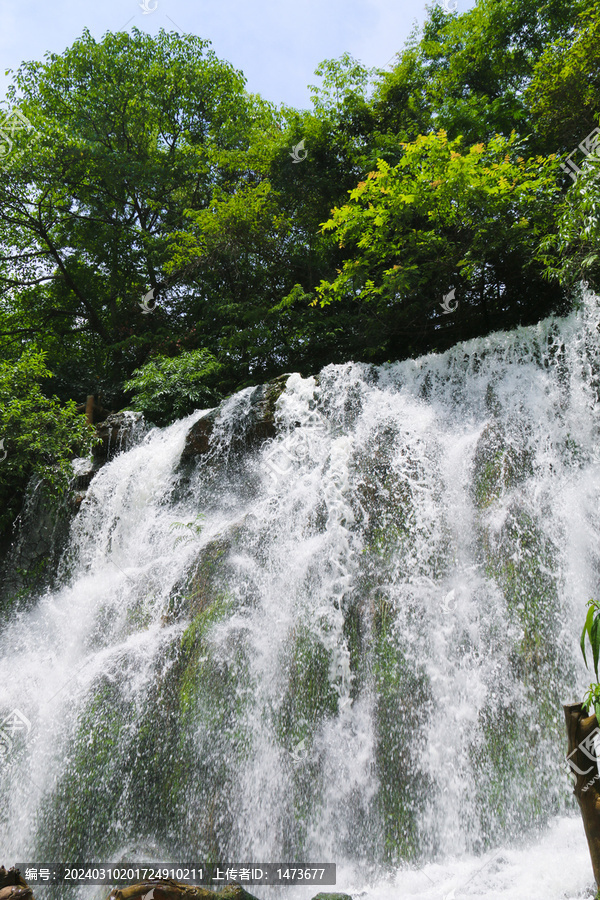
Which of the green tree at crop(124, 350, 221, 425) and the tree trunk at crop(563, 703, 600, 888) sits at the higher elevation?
the green tree at crop(124, 350, 221, 425)

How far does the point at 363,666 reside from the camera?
16.5 feet

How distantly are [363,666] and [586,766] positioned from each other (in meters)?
Result: 2.55

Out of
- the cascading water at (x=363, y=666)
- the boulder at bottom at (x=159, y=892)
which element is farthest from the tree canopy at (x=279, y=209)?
the boulder at bottom at (x=159, y=892)

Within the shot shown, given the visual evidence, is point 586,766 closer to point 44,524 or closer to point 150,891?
point 150,891

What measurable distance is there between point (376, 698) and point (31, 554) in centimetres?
633

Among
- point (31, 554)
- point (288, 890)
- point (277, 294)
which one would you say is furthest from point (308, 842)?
point (277, 294)

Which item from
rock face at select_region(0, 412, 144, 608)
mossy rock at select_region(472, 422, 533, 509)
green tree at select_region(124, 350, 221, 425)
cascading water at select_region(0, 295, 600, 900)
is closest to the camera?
cascading water at select_region(0, 295, 600, 900)

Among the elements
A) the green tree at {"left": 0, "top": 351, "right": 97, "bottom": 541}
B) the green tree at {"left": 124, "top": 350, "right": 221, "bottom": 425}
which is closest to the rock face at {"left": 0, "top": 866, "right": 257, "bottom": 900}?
the green tree at {"left": 0, "top": 351, "right": 97, "bottom": 541}

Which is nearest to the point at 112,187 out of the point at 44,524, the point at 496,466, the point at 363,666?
the point at 44,524

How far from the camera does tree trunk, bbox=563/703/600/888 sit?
2650 mm

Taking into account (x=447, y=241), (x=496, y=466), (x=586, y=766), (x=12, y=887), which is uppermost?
(x=447, y=241)

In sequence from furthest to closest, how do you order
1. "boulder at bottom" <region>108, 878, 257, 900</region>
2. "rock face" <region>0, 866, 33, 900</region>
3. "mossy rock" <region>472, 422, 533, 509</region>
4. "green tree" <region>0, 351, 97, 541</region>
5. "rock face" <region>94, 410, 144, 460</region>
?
1. "rock face" <region>94, 410, 144, 460</region>
2. "green tree" <region>0, 351, 97, 541</region>
3. "mossy rock" <region>472, 422, 533, 509</region>
4. "rock face" <region>0, 866, 33, 900</region>
5. "boulder at bottom" <region>108, 878, 257, 900</region>

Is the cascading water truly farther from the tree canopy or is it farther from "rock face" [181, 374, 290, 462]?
the tree canopy

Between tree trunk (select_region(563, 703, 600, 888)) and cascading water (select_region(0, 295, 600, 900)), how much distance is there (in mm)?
983
